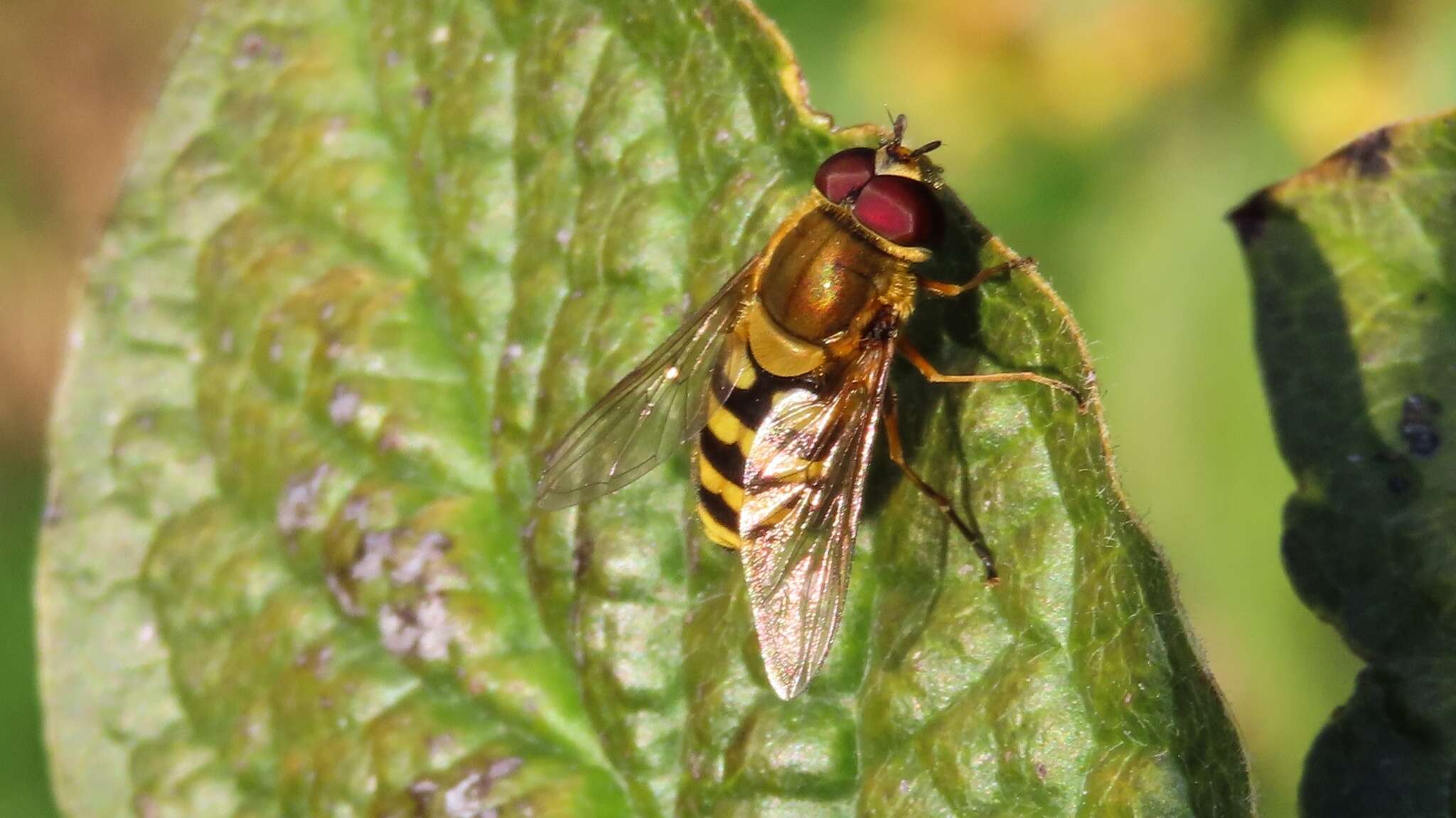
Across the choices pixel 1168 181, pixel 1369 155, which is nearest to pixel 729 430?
pixel 1369 155

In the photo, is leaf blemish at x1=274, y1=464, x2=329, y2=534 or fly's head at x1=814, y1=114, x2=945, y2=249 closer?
fly's head at x1=814, y1=114, x2=945, y2=249

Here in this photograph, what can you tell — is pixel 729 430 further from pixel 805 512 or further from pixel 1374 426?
pixel 1374 426

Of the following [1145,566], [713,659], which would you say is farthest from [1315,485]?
[713,659]

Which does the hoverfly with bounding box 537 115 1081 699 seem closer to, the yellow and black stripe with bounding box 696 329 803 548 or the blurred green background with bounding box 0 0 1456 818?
the yellow and black stripe with bounding box 696 329 803 548

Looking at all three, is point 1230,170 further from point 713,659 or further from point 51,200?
point 51,200

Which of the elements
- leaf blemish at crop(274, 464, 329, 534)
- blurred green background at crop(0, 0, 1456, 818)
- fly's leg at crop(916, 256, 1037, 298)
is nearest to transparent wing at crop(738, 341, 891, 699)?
fly's leg at crop(916, 256, 1037, 298)
